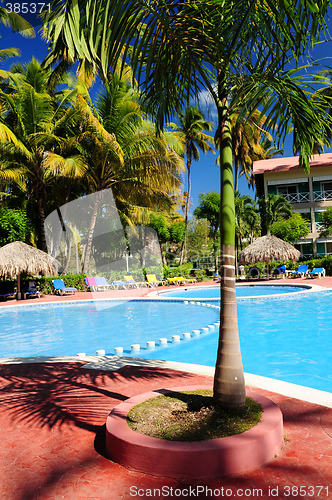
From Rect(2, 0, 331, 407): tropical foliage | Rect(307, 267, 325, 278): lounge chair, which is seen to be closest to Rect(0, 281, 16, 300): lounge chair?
Rect(307, 267, 325, 278): lounge chair

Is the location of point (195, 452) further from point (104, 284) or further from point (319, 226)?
point (319, 226)

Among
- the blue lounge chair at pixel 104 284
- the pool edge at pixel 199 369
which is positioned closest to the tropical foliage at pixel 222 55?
the pool edge at pixel 199 369

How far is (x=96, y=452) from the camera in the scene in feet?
9.79

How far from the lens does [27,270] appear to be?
17.8m

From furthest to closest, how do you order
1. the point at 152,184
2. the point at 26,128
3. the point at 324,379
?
the point at 152,184 < the point at 26,128 < the point at 324,379

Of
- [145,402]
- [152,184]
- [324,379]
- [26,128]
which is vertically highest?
[26,128]

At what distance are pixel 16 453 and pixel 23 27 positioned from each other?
79.3 ft

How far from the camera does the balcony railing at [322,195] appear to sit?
103 feet

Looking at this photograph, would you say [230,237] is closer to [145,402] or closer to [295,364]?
[145,402]

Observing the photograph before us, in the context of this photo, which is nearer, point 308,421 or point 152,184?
point 308,421

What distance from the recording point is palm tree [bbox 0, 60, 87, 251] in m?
19.1

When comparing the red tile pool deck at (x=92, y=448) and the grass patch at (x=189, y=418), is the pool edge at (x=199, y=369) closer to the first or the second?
the red tile pool deck at (x=92, y=448)

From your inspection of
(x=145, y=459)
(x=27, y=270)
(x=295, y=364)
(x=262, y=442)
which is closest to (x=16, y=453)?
(x=145, y=459)

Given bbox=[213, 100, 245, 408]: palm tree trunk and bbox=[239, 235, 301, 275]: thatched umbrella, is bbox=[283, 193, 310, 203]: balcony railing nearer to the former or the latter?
bbox=[239, 235, 301, 275]: thatched umbrella
